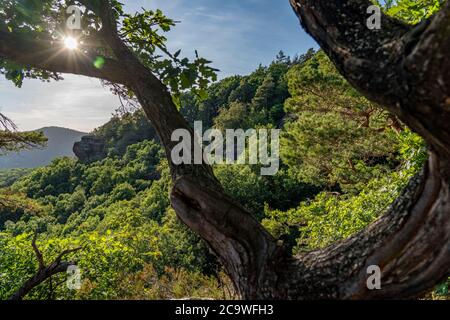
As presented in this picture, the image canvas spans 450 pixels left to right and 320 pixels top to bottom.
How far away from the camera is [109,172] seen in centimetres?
5662

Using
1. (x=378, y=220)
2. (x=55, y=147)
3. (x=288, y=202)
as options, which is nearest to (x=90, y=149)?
(x=288, y=202)

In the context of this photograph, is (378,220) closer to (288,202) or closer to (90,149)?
(288,202)

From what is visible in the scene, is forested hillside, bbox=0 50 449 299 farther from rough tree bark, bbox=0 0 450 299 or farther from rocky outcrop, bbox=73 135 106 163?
rocky outcrop, bbox=73 135 106 163

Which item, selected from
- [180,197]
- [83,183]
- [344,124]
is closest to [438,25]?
[180,197]

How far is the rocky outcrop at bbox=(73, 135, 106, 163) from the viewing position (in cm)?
6756

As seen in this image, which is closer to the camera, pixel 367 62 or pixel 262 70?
pixel 367 62

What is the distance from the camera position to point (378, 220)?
144 centimetres

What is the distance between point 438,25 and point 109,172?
59371 millimetres

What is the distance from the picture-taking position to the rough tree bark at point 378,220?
39.8 inches

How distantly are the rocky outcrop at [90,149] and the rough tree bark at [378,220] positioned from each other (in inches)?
2770

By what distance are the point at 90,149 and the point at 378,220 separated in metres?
72.5

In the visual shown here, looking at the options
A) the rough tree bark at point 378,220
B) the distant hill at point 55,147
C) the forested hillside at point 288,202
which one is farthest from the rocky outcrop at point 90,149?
the distant hill at point 55,147
